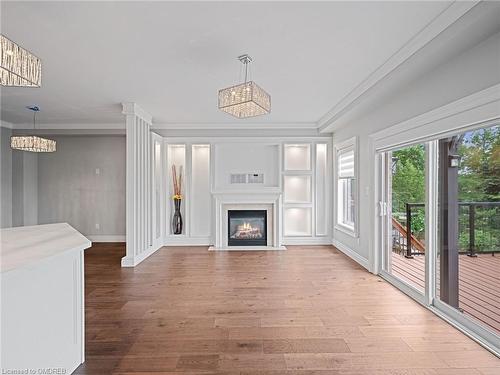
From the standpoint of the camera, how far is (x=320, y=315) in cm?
309

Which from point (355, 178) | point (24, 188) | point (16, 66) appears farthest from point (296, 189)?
point (24, 188)

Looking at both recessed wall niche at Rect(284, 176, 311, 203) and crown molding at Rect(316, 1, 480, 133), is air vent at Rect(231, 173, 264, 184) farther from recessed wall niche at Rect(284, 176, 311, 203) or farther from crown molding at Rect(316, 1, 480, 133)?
crown molding at Rect(316, 1, 480, 133)

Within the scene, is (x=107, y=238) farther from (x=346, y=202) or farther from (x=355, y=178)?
(x=355, y=178)

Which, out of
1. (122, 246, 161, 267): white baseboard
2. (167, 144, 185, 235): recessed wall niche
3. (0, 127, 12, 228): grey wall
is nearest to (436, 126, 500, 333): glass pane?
(122, 246, 161, 267): white baseboard

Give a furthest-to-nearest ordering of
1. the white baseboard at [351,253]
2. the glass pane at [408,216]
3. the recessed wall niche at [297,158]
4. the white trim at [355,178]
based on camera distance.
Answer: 1. the recessed wall niche at [297,158]
2. the white trim at [355,178]
3. the white baseboard at [351,253]
4. the glass pane at [408,216]

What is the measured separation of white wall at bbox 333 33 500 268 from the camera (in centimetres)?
242

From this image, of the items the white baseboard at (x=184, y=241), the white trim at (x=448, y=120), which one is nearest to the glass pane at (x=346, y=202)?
the white trim at (x=448, y=120)

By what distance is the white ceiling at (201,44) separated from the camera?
Answer: 7.79ft

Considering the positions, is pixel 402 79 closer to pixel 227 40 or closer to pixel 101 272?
pixel 227 40

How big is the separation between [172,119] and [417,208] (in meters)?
4.55

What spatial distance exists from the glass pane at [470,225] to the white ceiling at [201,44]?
113cm

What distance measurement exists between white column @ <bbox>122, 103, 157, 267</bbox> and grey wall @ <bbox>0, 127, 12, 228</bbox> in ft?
10.6

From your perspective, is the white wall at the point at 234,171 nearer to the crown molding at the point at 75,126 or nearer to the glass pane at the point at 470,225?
the crown molding at the point at 75,126

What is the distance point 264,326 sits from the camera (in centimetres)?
285
